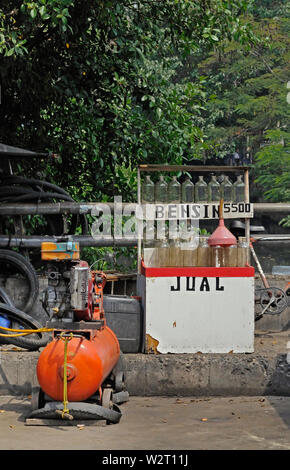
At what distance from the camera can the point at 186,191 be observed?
9.23 meters

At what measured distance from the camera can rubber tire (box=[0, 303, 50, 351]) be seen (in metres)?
8.93

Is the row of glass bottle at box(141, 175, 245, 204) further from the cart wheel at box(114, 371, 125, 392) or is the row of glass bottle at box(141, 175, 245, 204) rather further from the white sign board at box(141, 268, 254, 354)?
the cart wheel at box(114, 371, 125, 392)

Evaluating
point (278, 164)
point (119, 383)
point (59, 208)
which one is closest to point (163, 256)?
point (119, 383)

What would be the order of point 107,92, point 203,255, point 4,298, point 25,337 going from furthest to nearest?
point 107,92
point 4,298
point 25,337
point 203,255

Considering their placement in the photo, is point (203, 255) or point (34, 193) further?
point (34, 193)

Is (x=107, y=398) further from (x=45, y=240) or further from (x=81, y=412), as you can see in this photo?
(x=45, y=240)

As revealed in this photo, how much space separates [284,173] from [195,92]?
57.7ft

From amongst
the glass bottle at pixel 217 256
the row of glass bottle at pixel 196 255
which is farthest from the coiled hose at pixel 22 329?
the glass bottle at pixel 217 256

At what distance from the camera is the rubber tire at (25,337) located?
29.3ft

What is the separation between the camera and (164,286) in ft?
28.8

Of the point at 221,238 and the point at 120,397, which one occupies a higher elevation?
the point at 221,238

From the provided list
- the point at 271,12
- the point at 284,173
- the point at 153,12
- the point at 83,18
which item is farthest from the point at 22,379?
the point at 271,12

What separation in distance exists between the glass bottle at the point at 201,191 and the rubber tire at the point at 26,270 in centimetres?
263

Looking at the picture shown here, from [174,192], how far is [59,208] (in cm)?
297
